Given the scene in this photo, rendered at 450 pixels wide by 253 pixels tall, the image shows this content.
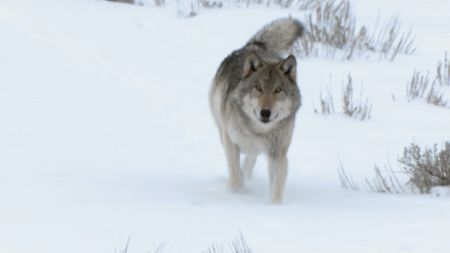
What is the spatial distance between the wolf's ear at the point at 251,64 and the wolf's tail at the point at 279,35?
1.08m

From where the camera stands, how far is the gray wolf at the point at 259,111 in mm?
6332

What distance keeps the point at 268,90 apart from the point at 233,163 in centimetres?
72

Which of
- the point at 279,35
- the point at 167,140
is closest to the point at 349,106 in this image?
the point at 279,35

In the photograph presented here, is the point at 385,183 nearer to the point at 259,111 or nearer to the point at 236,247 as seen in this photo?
the point at 259,111

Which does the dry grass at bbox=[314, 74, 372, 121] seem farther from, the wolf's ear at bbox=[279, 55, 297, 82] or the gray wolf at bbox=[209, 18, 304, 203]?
the wolf's ear at bbox=[279, 55, 297, 82]

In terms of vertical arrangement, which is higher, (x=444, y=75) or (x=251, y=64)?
(x=251, y=64)

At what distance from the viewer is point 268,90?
6312 mm

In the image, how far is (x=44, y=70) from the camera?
989cm

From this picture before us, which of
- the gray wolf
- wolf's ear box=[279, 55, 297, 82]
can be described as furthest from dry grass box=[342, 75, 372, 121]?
wolf's ear box=[279, 55, 297, 82]

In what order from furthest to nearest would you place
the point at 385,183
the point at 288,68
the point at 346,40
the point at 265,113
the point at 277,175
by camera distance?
1. the point at 346,40
2. the point at 385,183
3. the point at 277,175
4. the point at 288,68
5. the point at 265,113

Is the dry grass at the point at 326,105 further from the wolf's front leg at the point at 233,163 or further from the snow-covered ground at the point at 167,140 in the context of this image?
the wolf's front leg at the point at 233,163

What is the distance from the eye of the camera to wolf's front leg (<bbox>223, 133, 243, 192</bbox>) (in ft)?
22.3

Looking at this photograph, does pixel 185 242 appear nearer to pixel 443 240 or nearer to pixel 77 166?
pixel 443 240

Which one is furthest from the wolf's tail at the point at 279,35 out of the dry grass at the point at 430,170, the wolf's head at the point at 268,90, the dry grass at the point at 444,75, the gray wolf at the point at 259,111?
the dry grass at the point at 444,75
